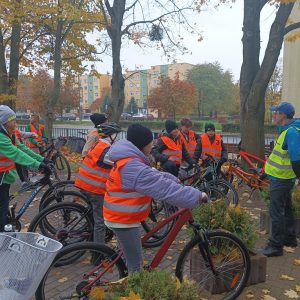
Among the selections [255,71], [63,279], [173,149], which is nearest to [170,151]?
[173,149]

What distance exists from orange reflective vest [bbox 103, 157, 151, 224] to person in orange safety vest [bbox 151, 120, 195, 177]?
12.4 ft

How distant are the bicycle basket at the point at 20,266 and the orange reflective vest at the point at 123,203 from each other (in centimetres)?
97

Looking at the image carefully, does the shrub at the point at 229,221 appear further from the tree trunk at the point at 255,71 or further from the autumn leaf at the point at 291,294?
the tree trunk at the point at 255,71

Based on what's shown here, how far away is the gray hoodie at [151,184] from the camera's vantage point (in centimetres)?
299

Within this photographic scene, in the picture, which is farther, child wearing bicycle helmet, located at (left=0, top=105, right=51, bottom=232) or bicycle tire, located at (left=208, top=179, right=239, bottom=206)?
bicycle tire, located at (left=208, top=179, right=239, bottom=206)

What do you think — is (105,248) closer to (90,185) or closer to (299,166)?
(90,185)

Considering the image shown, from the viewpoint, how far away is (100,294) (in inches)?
99.7

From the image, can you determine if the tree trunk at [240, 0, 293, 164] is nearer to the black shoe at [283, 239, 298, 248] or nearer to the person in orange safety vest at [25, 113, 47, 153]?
the black shoe at [283, 239, 298, 248]

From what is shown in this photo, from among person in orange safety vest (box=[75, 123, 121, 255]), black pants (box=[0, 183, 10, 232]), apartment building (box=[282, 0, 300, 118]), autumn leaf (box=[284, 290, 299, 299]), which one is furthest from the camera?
apartment building (box=[282, 0, 300, 118])

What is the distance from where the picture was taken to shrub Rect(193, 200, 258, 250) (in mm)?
4188

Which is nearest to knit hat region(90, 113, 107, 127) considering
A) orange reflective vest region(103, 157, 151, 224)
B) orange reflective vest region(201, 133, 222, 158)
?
orange reflective vest region(103, 157, 151, 224)

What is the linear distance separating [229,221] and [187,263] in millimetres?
753

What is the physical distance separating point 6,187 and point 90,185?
4.03ft

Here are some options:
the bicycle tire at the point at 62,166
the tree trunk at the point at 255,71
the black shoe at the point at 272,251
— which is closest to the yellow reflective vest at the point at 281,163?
the black shoe at the point at 272,251
